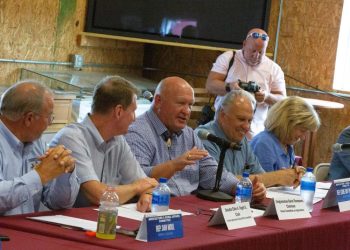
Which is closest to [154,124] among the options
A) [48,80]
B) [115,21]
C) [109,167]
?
[109,167]

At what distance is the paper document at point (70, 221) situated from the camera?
315 centimetres

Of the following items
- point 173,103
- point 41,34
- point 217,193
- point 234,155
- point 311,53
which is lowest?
point 217,193

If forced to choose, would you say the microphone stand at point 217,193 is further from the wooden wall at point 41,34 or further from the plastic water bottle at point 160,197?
the wooden wall at point 41,34

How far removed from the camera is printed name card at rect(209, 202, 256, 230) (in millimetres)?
3488

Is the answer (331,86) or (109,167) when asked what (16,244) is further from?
(331,86)

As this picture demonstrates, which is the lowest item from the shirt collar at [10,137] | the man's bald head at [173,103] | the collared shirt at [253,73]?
→ the shirt collar at [10,137]

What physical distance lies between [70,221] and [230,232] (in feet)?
2.17

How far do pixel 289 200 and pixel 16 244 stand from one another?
63.6 inches

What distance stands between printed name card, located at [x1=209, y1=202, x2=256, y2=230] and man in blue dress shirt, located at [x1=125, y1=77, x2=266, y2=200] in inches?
29.2

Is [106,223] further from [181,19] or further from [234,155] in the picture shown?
[181,19]

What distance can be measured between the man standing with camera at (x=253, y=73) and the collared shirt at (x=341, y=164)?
113 centimetres

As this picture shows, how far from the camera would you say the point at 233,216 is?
3.53 m

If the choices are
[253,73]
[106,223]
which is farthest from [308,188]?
[253,73]

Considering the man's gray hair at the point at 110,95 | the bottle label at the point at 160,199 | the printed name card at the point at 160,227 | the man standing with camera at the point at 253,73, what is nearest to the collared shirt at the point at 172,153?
the man's gray hair at the point at 110,95
